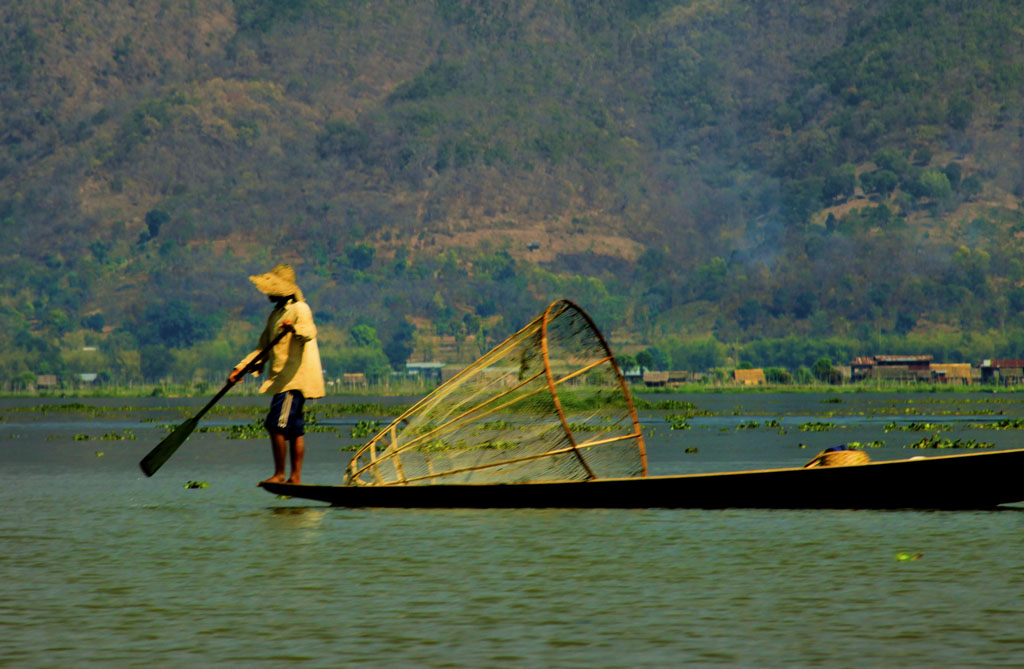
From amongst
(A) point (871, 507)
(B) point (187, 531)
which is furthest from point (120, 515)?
(A) point (871, 507)

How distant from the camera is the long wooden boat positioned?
19672 mm

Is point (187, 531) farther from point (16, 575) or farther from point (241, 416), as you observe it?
point (241, 416)

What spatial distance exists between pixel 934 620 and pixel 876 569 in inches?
115

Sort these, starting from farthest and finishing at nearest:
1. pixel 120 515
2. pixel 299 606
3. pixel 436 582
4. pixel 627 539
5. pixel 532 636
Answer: pixel 120 515 < pixel 627 539 < pixel 436 582 < pixel 299 606 < pixel 532 636

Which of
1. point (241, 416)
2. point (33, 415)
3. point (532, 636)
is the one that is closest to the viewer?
point (532, 636)

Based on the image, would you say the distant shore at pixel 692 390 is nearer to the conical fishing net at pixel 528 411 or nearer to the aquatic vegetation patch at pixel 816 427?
the aquatic vegetation patch at pixel 816 427

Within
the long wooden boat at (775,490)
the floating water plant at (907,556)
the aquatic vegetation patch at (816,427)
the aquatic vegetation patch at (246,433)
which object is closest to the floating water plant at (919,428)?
the aquatic vegetation patch at (816,427)

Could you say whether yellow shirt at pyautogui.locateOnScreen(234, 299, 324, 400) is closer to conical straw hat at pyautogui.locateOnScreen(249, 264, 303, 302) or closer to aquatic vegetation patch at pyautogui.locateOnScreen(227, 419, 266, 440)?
conical straw hat at pyautogui.locateOnScreen(249, 264, 303, 302)

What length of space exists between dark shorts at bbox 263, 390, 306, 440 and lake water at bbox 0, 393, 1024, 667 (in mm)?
1246

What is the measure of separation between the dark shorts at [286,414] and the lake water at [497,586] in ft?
4.09

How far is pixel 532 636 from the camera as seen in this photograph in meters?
12.2

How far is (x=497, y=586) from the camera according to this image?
48.5 ft

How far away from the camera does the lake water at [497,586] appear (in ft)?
38.2

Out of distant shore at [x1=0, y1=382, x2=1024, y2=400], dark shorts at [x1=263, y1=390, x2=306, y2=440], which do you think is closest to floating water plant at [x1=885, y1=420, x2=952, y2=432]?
dark shorts at [x1=263, y1=390, x2=306, y2=440]
